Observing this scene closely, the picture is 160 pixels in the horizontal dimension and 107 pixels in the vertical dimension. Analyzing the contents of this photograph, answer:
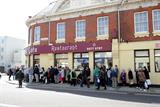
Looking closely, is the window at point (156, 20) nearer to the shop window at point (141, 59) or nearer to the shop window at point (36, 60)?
the shop window at point (141, 59)

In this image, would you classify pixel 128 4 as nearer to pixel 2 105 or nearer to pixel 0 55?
pixel 2 105

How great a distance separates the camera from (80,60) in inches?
1079

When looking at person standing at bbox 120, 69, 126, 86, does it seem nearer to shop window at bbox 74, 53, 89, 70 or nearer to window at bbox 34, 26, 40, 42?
shop window at bbox 74, 53, 89, 70

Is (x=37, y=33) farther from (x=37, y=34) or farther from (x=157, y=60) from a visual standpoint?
(x=157, y=60)

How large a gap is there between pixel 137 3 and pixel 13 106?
16230mm

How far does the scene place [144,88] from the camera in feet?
67.9

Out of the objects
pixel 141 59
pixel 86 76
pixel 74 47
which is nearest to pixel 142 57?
pixel 141 59

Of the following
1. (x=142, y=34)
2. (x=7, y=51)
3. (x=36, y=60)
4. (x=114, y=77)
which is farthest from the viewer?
(x=7, y=51)

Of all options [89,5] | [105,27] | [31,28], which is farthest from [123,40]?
[31,28]

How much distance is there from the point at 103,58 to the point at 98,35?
2.23 meters

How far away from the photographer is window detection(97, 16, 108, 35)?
85.8 feet

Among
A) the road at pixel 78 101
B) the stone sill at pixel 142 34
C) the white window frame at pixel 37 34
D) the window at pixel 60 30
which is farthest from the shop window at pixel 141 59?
the white window frame at pixel 37 34

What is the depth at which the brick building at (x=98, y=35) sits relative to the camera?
2369 cm

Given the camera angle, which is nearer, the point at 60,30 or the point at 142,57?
the point at 142,57
